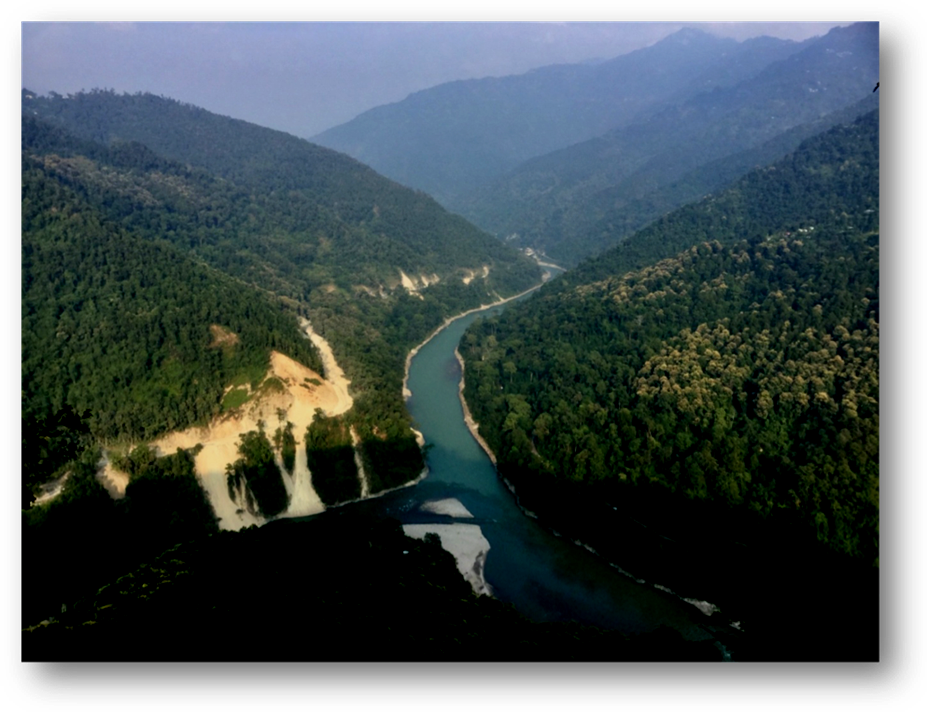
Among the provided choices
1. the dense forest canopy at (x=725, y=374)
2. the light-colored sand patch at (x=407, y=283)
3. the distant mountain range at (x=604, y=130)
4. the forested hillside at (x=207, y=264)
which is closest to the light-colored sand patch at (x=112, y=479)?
the forested hillside at (x=207, y=264)

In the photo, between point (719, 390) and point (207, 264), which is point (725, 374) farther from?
point (207, 264)

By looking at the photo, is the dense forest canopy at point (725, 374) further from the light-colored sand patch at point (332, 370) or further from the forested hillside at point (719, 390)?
the light-colored sand patch at point (332, 370)

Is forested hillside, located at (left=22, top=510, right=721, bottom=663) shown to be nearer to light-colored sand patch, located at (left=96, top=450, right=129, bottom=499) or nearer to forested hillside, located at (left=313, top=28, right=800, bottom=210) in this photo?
light-colored sand patch, located at (left=96, top=450, right=129, bottom=499)

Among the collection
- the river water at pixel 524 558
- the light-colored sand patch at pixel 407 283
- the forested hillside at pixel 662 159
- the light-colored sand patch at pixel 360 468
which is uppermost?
the forested hillside at pixel 662 159

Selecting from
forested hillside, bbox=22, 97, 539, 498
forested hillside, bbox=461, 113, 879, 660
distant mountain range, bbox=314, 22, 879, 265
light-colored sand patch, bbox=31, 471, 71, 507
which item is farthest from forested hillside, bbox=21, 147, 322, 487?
distant mountain range, bbox=314, 22, 879, 265

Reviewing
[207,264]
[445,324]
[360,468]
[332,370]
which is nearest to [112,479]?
[360,468]
